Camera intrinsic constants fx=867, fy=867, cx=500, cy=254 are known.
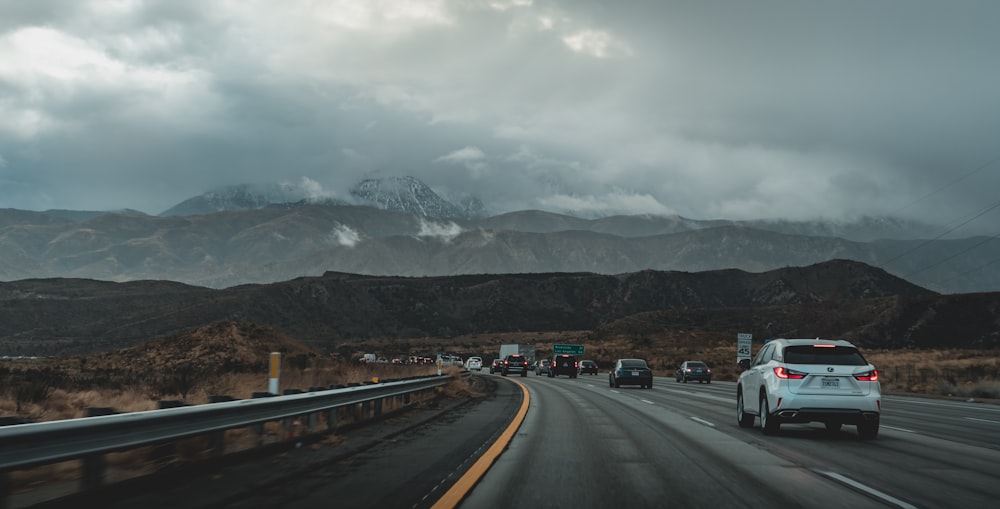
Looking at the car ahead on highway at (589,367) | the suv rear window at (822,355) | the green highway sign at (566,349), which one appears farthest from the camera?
the green highway sign at (566,349)

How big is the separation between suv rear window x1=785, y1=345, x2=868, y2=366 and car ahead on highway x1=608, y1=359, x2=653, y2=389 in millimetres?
24244

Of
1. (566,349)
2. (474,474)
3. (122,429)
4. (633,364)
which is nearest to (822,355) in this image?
(474,474)

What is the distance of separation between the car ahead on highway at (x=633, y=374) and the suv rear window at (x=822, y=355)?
24.2 meters

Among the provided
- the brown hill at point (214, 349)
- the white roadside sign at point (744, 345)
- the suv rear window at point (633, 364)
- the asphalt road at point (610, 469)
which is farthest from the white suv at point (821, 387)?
the white roadside sign at point (744, 345)

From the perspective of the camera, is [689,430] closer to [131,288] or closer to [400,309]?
[400,309]

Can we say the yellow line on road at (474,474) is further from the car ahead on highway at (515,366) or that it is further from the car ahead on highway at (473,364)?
the car ahead on highway at (473,364)

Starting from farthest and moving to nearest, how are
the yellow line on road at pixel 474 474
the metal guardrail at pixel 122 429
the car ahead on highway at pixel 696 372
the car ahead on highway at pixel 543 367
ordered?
the car ahead on highway at pixel 543 367 → the car ahead on highway at pixel 696 372 → the yellow line on road at pixel 474 474 → the metal guardrail at pixel 122 429

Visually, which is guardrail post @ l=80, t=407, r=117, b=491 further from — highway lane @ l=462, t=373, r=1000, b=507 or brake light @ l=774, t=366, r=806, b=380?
brake light @ l=774, t=366, r=806, b=380

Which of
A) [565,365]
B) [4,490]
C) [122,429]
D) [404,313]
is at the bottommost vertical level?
[565,365]

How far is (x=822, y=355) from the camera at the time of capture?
15039 mm

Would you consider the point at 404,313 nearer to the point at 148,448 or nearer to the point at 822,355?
the point at 822,355

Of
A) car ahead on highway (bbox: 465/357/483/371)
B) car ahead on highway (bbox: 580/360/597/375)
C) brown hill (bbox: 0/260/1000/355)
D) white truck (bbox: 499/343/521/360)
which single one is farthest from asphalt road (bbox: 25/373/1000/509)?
brown hill (bbox: 0/260/1000/355)

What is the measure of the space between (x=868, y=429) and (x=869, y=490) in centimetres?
664

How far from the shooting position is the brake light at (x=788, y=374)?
1469cm
